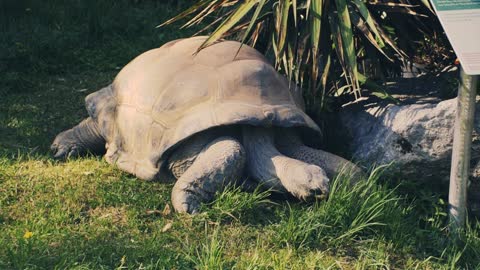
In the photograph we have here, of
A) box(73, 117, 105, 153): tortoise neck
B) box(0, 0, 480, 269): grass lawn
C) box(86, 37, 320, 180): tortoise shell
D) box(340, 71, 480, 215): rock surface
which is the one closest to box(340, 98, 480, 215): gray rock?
box(340, 71, 480, 215): rock surface

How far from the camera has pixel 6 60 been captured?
7145mm

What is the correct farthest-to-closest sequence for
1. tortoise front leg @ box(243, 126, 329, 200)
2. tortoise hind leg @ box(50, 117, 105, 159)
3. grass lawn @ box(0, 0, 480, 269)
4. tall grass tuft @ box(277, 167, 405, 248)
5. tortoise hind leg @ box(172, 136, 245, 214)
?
1. tortoise hind leg @ box(50, 117, 105, 159)
2. tortoise hind leg @ box(172, 136, 245, 214)
3. tortoise front leg @ box(243, 126, 329, 200)
4. tall grass tuft @ box(277, 167, 405, 248)
5. grass lawn @ box(0, 0, 480, 269)

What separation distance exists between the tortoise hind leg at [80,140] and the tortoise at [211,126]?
6 centimetres

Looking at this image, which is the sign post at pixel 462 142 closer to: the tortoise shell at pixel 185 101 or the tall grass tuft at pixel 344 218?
the tall grass tuft at pixel 344 218

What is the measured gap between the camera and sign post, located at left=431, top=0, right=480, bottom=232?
3734mm

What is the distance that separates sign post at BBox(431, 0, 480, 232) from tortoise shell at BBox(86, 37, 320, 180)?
102 centimetres

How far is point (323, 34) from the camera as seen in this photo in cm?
521

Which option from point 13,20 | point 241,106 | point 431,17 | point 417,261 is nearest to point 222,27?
point 241,106

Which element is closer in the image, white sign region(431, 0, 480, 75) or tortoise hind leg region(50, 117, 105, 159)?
white sign region(431, 0, 480, 75)

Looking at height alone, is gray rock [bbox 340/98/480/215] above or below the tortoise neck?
above

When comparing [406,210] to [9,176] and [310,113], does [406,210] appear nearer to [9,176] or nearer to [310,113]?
[310,113]

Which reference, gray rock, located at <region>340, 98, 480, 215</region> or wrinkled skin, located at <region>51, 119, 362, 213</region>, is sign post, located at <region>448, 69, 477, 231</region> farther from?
wrinkled skin, located at <region>51, 119, 362, 213</region>

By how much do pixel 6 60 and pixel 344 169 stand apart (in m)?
3.87

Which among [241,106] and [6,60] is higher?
[241,106]
